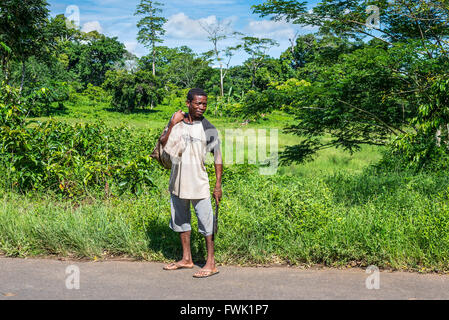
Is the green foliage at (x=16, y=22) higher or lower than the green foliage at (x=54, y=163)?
higher

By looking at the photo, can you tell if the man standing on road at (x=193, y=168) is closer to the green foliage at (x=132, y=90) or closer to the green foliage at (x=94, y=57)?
the green foliage at (x=132, y=90)

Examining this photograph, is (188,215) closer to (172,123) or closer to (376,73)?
(172,123)

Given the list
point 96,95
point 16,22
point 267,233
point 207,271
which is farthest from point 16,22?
point 96,95

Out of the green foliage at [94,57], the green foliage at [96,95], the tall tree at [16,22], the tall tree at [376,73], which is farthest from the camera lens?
the green foliage at [94,57]

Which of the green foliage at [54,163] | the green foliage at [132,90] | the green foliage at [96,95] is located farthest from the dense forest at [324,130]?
the green foliage at [96,95]

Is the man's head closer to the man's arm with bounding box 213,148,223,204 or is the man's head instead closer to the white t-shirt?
the white t-shirt

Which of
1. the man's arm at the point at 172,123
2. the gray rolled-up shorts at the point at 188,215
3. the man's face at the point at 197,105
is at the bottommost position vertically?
the gray rolled-up shorts at the point at 188,215

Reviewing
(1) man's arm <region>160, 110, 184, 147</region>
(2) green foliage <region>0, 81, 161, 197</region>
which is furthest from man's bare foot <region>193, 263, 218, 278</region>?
(2) green foliage <region>0, 81, 161, 197</region>

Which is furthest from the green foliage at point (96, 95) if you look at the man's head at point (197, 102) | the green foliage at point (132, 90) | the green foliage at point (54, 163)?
the man's head at point (197, 102)

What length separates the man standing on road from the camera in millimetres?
3953

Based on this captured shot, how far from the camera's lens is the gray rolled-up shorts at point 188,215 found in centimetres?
400

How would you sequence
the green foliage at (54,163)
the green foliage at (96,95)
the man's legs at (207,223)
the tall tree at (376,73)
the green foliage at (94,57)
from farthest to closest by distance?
the green foliage at (94,57) → the green foliage at (96,95) → the tall tree at (376,73) → the green foliage at (54,163) → the man's legs at (207,223)

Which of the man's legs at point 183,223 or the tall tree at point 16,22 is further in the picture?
the tall tree at point 16,22

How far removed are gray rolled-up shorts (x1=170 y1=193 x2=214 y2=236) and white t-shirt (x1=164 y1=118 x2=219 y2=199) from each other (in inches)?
3.7
